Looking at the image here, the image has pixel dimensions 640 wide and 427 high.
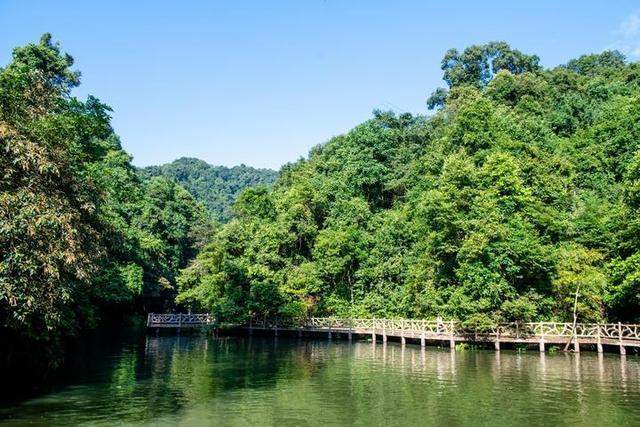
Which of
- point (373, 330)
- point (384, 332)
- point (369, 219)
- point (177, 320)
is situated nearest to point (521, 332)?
point (384, 332)

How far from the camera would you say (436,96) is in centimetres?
8025

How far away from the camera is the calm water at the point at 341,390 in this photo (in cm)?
1527

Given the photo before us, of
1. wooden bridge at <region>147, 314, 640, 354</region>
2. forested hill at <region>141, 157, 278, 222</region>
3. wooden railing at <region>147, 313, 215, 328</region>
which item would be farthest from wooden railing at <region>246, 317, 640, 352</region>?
forested hill at <region>141, 157, 278, 222</region>

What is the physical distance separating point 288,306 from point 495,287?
64.2 ft

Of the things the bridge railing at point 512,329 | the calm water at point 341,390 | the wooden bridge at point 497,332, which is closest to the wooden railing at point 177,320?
the wooden bridge at point 497,332

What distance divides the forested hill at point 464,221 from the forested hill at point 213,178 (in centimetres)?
8784

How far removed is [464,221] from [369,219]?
59.9 ft

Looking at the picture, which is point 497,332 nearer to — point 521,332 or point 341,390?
point 521,332

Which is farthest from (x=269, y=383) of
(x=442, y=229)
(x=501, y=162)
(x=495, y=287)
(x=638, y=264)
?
(x=501, y=162)

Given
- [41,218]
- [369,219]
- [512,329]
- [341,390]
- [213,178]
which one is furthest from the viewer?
[213,178]

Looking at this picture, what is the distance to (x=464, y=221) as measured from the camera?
33688 millimetres

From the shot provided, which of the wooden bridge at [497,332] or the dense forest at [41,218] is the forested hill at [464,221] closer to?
the wooden bridge at [497,332]

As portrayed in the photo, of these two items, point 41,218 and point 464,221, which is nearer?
point 41,218

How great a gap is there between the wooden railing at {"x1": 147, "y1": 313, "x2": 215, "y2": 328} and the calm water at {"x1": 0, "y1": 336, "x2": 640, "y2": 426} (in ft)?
60.7
